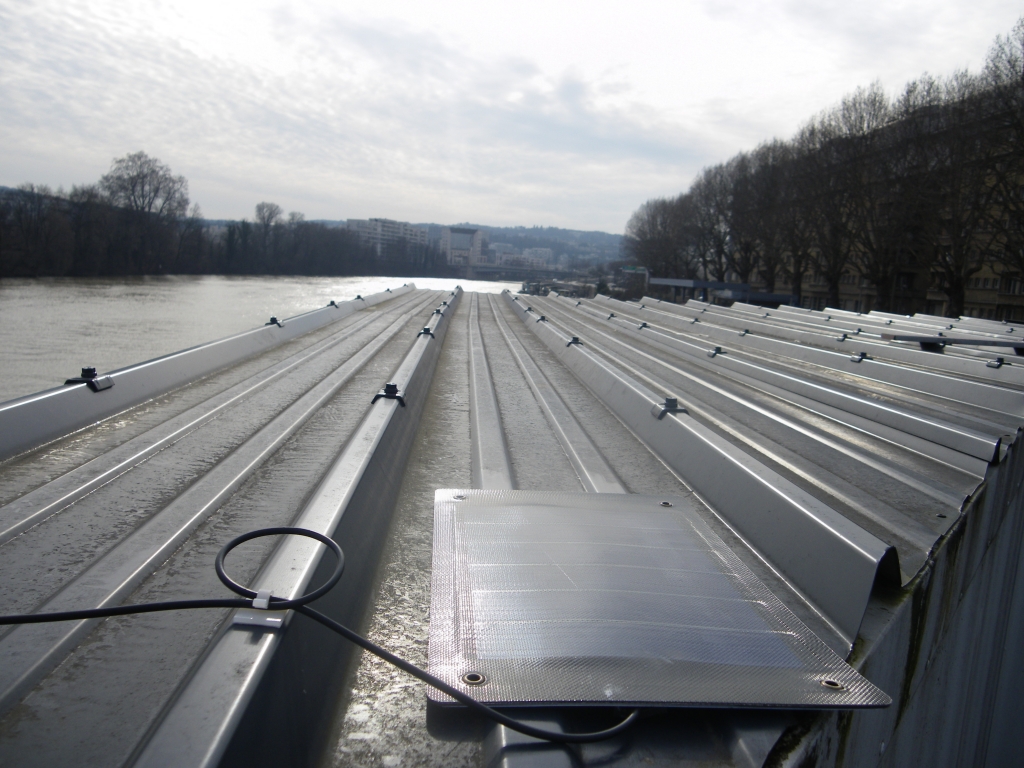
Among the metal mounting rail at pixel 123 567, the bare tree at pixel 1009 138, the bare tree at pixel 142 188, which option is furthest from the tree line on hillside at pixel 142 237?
the bare tree at pixel 1009 138

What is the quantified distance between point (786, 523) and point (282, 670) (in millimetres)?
2294

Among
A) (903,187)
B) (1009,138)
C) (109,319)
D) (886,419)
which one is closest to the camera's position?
(886,419)

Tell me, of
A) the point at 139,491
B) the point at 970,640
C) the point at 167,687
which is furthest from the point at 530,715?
the point at 970,640

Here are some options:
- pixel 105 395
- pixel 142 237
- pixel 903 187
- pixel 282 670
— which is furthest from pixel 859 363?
pixel 903 187

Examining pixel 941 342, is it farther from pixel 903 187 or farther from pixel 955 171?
pixel 903 187

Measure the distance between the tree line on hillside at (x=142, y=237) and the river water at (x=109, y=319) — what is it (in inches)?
24.8

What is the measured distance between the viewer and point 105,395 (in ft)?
14.6

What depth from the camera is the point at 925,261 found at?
3334 cm

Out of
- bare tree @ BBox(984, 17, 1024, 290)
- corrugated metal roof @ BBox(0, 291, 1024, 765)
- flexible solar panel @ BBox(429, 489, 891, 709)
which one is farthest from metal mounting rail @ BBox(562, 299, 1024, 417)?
bare tree @ BBox(984, 17, 1024, 290)

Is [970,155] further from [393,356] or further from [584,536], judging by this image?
[584,536]

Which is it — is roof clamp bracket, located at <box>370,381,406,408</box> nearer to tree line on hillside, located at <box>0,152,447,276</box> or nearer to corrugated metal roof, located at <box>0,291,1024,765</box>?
corrugated metal roof, located at <box>0,291,1024,765</box>

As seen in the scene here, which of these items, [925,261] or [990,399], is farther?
[925,261]

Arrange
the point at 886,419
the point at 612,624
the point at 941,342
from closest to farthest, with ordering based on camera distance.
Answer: the point at 612,624, the point at 886,419, the point at 941,342

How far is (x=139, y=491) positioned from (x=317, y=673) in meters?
1.66
